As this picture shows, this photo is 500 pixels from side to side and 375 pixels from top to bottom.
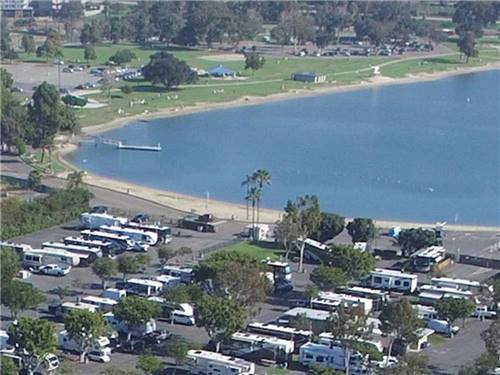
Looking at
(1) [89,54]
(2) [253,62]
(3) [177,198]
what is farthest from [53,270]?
(1) [89,54]

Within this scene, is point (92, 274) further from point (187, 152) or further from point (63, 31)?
point (63, 31)

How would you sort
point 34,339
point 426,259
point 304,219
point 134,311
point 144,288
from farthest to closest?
point 304,219, point 426,259, point 144,288, point 134,311, point 34,339

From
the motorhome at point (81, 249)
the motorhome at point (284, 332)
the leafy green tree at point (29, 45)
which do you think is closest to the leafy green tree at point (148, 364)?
the motorhome at point (284, 332)

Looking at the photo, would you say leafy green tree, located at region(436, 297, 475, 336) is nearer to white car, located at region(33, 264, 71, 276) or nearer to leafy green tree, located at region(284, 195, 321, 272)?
leafy green tree, located at region(284, 195, 321, 272)

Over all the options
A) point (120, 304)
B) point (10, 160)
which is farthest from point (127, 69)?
point (120, 304)

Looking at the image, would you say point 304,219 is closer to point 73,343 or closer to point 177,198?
point 73,343

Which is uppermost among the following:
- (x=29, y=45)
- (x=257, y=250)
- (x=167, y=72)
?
(x=29, y=45)
